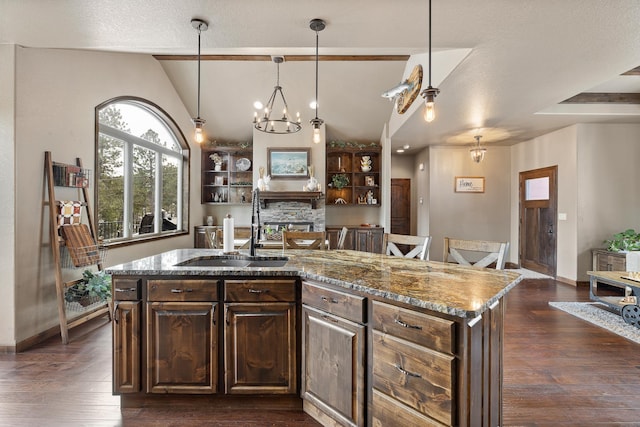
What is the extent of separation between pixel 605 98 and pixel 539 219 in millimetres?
2315

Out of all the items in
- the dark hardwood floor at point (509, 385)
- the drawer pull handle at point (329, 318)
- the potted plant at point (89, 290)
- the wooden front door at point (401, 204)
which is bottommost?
the dark hardwood floor at point (509, 385)

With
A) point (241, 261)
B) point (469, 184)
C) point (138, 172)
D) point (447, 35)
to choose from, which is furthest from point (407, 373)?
point (469, 184)

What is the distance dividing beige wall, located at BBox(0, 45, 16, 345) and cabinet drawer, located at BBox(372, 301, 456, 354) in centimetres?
327

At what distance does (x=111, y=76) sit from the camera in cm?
409

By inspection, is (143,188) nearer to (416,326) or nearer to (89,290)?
(89,290)

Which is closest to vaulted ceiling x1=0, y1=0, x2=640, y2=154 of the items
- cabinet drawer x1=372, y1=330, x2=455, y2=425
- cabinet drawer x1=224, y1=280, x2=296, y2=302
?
cabinet drawer x1=224, y1=280, x2=296, y2=302

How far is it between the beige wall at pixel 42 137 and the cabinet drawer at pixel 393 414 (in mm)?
3227

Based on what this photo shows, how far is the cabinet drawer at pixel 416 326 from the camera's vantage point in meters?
1.30

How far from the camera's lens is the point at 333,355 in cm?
177

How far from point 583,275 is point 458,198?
2.57 metres

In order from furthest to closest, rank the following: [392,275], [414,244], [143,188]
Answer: [143,188] < [414,244] < [392,275]

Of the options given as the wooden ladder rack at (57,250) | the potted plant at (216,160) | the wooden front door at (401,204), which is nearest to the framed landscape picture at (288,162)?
the potted plant at (216,160)

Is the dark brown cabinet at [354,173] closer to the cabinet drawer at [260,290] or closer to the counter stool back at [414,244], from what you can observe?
the counter stool back at [414,244]

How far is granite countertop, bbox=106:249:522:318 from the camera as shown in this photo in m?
1.39
